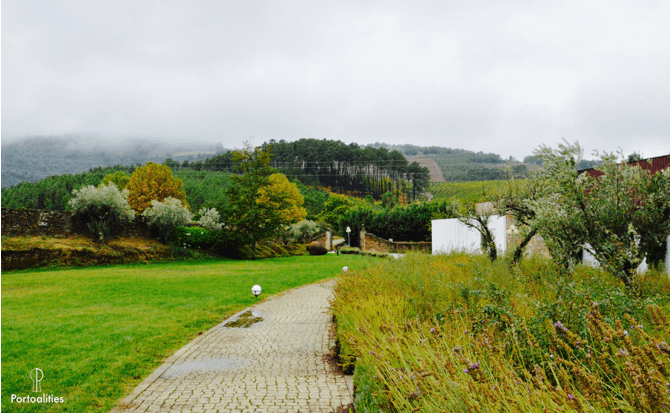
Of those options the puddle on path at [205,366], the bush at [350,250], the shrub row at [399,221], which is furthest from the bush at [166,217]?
the puddle on path at [205,366]

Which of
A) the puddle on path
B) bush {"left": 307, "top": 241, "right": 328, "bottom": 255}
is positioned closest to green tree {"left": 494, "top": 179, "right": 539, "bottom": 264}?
the puddle on path

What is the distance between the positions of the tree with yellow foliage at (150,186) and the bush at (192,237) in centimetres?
1544

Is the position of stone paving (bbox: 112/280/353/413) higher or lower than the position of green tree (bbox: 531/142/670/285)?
lower

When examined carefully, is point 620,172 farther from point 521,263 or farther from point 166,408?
point 166,408

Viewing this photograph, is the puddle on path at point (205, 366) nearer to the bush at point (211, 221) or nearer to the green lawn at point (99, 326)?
the green lawn at point (99, 326)

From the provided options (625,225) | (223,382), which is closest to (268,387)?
(223,382)

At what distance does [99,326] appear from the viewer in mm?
7172

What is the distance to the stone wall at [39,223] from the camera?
19034 mm

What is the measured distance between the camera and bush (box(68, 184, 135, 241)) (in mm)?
21250

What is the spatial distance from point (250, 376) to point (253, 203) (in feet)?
76.6

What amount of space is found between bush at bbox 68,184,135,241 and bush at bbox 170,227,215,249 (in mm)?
3536

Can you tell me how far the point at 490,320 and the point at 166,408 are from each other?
3298 millimetres

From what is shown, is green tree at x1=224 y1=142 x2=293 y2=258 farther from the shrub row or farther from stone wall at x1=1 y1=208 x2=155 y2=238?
the shrub row

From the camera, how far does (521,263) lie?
378 inches
